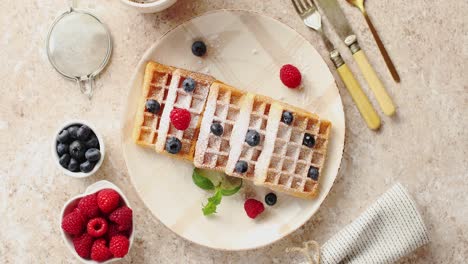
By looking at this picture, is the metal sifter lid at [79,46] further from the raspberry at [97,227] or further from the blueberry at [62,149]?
the raspberry at [97,227]

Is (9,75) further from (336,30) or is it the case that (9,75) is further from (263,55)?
(336,30)

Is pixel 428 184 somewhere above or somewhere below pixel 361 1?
below

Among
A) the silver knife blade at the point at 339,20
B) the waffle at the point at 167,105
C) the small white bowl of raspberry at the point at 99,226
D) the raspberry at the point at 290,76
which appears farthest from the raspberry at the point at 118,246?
the silver knife blade at the point at 339,20

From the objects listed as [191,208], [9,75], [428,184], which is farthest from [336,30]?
[9,75]

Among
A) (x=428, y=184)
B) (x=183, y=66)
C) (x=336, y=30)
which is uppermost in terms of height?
(x=183, y=66)

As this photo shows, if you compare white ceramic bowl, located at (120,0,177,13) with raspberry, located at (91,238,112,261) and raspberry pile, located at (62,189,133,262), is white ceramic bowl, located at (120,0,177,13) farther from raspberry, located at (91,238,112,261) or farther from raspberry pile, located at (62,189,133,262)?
raspberry, located at (91,238,112,261)
